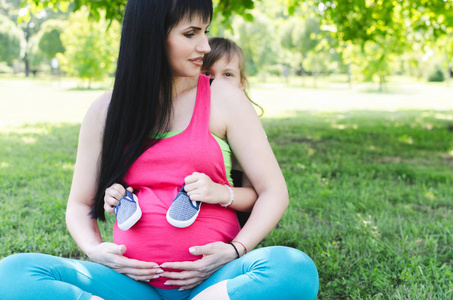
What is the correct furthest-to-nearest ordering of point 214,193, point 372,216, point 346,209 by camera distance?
1. point 346,209
2. point 372,216
3. point 214,193

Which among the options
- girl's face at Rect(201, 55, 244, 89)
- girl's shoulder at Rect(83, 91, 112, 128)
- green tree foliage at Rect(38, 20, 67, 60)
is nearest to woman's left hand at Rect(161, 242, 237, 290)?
girl's shoulder at Rect(83, 91, 112, 128)

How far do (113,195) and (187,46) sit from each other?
720 mm

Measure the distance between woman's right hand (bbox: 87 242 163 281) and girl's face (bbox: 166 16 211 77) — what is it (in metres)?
0.81

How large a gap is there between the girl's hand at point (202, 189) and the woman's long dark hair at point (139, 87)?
0.96 ft

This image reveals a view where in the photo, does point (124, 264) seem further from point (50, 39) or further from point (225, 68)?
point (50, 39)

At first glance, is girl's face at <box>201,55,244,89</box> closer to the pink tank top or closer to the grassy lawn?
the pink tank top

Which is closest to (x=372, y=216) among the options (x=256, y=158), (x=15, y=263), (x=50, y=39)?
(x=256, y=158)

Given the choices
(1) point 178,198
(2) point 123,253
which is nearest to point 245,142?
(1) point 178,198

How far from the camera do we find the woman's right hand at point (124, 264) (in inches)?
68.4

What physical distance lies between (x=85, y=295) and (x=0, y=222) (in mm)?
2382

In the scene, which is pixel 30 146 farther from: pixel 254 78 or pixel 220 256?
pixel 254 78

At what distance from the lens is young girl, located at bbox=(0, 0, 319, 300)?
1729 millimetres

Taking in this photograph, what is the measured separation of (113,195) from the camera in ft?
6.06

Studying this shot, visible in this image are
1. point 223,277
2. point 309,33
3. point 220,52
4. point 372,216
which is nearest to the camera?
point 223,277
